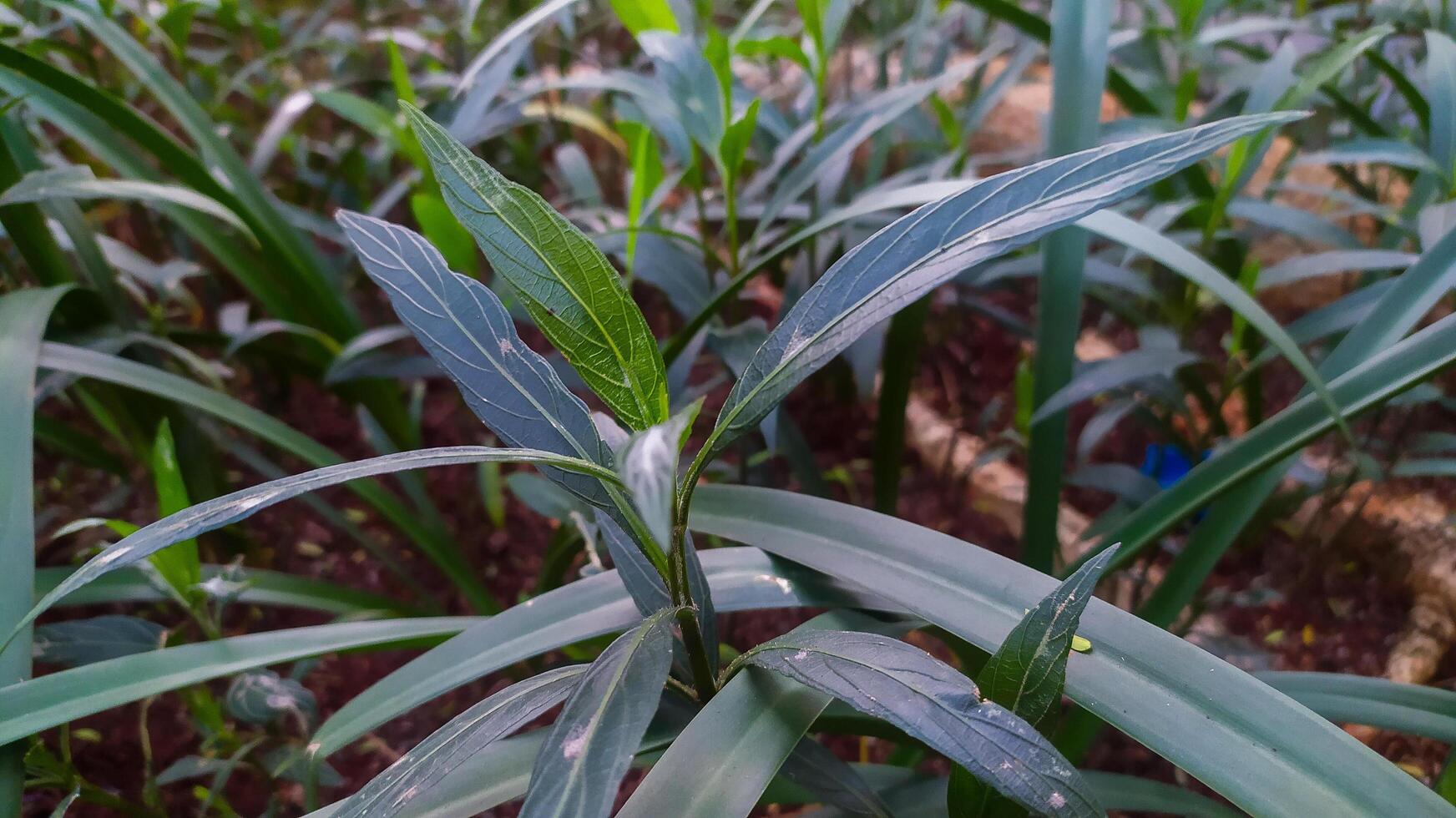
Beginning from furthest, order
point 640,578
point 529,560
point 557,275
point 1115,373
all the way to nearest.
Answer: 1. point 529,560
2. point 1115,373
3. point 640,578
4. point 557,275

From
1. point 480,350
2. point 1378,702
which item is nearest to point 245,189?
point 480,350

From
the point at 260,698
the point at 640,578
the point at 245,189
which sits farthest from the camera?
the point at 245,189

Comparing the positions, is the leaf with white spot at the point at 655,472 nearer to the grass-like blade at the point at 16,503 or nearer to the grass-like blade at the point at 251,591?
the grass-like blade at the point at 16,503

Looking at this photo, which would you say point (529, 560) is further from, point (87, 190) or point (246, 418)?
point (87, 190)

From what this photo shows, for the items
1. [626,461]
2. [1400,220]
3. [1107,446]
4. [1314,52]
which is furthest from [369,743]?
[1314,52]

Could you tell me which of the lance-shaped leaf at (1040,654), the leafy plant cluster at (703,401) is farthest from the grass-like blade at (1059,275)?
the lance-shaped leaf at (1040,654)

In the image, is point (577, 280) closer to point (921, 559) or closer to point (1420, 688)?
point (921, 559)
